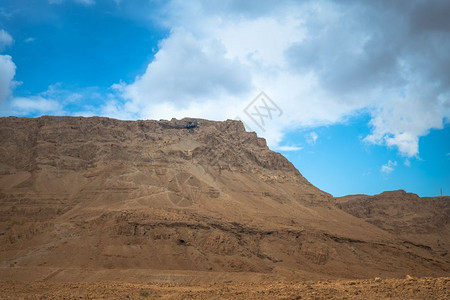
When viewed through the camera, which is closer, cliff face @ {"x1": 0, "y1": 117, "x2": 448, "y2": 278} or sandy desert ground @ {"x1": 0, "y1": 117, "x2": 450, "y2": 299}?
sandy desert ground @ {"x1": 0, "y1": 117, "x2": 450, "y2": 299}

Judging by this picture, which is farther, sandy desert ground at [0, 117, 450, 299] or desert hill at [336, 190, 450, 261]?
desert hill at [336, 190, 450, 261]

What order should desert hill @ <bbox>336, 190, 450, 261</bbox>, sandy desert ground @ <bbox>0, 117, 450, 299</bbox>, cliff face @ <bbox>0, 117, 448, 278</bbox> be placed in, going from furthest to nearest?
desert hill @ <bbox>336, 190, 450, 261</bbox> < cliff face @ <bbox>0, 117, 448, 278</bbox> < sandy desert ground @ <bbox>0, 117, 450, 299</bbox>

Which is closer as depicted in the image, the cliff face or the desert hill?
the cliff face

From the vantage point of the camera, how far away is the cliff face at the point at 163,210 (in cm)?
4800

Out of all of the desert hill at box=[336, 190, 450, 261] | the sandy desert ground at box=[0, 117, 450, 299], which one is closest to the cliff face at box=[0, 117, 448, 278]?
the sandy desert ground at box=[0, 117, 450, 299]

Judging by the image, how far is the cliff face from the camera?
48.0m

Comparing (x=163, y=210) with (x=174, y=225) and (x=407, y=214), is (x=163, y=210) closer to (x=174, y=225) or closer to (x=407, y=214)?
(x=174, y=225)

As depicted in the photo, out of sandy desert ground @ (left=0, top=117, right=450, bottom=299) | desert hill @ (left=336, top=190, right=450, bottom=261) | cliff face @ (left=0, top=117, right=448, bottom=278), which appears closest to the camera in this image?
sandy desert ground @ (left=0, top=117, right=450, bottom=299)

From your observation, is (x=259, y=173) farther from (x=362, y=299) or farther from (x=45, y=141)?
(x=362, y=299)

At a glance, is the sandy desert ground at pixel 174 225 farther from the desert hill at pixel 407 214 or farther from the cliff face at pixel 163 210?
the desert hill at pixel 407 214

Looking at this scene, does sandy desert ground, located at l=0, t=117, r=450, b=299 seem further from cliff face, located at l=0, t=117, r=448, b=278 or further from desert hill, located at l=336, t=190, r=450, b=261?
desert hill, located at l=336, t=190, r=450, b=261

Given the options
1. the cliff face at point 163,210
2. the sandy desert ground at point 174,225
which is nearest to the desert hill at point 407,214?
the sandy desert ground at point 174,225

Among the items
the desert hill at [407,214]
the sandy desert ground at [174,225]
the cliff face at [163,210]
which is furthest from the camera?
the desert hill at [407,214]

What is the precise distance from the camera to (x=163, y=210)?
5675 cm
